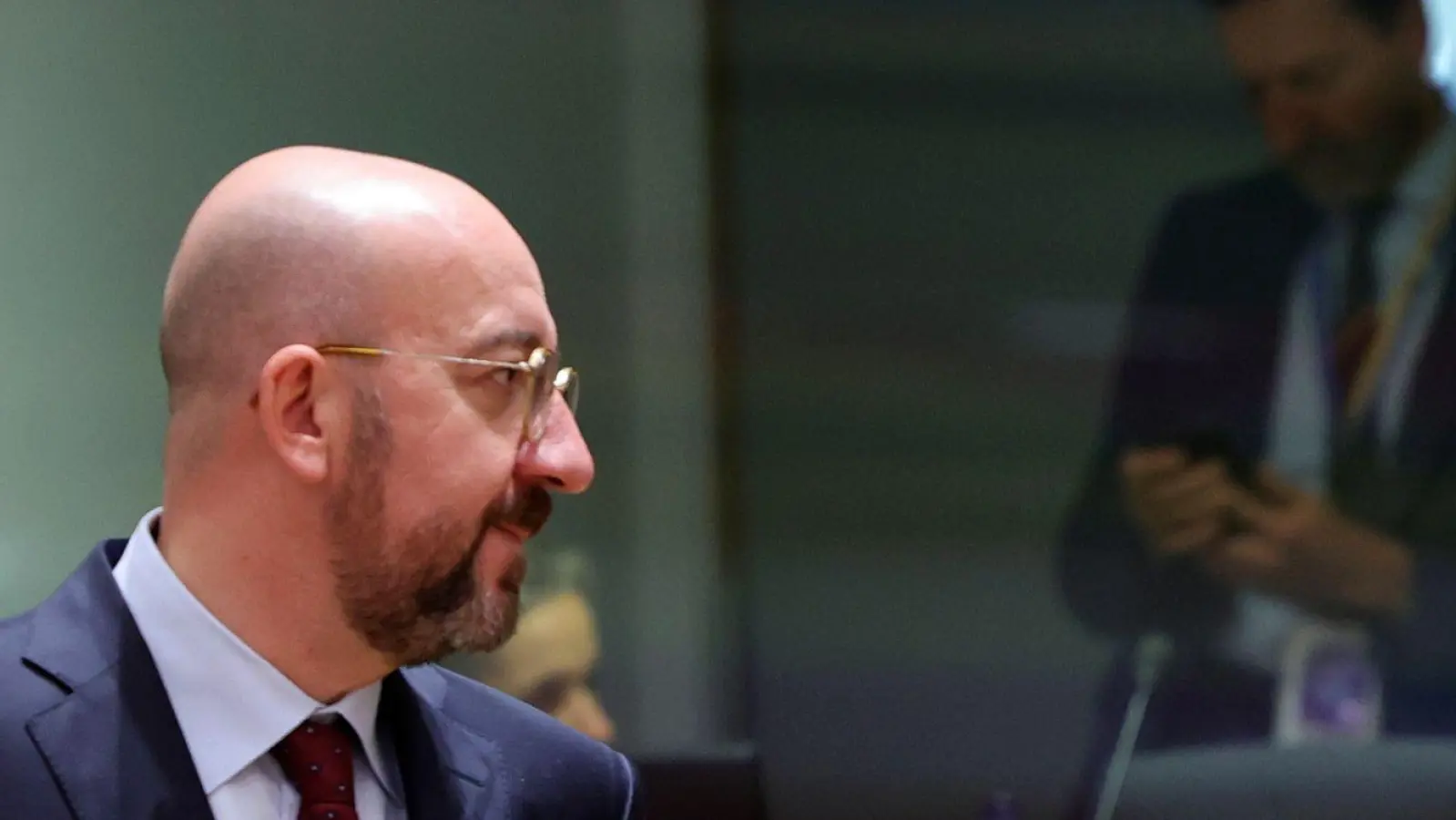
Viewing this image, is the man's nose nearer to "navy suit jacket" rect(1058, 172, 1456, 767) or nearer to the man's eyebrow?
the man's eyebrow

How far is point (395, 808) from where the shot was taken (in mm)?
1285

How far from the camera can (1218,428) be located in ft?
8.15

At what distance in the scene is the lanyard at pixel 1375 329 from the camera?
2484 mm

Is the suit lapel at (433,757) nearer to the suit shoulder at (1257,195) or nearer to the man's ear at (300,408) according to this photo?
the man's ear at (300,408)

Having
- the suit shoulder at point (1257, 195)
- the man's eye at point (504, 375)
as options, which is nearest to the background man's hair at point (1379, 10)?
the suit shoulder at point (1257, 195)

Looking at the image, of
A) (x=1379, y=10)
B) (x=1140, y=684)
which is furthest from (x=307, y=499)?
(x=1379, y=10)

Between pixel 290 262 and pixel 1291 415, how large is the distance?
1784mm

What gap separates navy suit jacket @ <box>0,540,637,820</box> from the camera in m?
1.13

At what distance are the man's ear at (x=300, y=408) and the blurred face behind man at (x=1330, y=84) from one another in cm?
175

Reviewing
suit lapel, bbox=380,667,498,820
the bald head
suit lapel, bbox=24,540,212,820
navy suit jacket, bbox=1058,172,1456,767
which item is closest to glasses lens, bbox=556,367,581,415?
the bald head

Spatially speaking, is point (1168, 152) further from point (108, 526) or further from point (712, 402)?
point (108, 526)

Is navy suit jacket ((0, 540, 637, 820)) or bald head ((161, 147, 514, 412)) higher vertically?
bald head ((161, 147, 514, 412))

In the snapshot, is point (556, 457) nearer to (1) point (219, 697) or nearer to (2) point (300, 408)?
(2) point (300, 408)

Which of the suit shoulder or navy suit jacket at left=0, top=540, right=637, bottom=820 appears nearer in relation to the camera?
navy suit jacket at left=0, top=540, right=637, bottom=820
